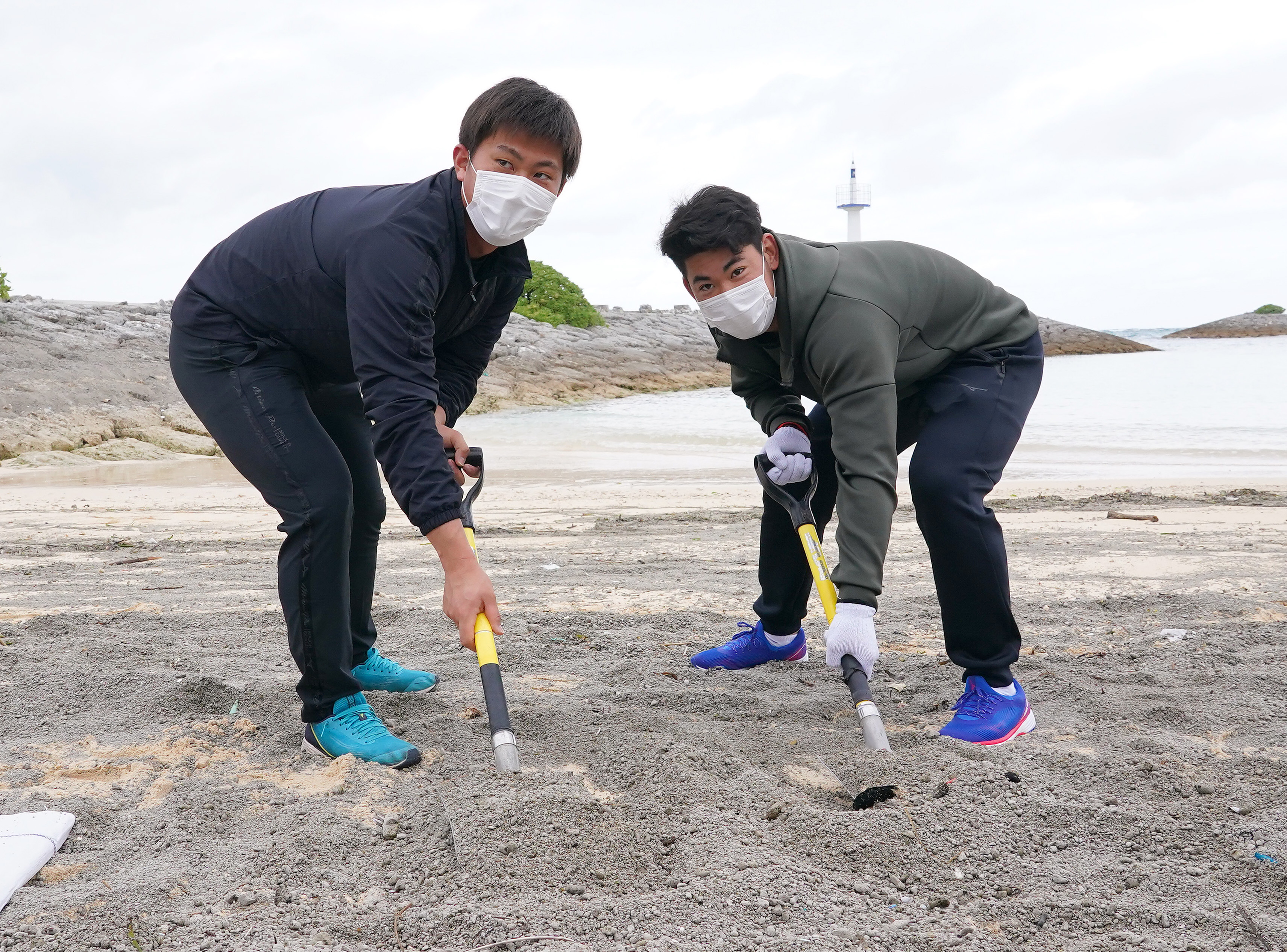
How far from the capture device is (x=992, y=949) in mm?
1684

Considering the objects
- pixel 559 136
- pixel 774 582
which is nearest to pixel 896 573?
pixel 774 582

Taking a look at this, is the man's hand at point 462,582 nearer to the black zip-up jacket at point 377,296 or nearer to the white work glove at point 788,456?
the black zip-up jacket at point 377,296

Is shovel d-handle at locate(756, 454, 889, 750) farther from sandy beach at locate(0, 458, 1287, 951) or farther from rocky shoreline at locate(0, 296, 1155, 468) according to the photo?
rocky shoreline at locate(0, 296, 1155, 468)

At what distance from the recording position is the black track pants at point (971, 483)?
107 inches

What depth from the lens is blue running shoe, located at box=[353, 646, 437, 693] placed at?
10.5 ft

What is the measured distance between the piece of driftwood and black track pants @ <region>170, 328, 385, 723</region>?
19.8ft

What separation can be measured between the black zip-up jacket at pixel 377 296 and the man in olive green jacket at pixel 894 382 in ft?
2.12

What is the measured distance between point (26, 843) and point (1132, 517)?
6.94m

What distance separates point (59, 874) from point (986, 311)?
293 cm

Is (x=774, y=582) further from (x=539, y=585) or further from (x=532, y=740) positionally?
(x=539, y=585)

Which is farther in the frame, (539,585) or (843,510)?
(539,585)

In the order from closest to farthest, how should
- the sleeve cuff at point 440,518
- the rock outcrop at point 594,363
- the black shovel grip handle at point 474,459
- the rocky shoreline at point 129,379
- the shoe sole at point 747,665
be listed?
1. the sleeve cuff at point 440,518
2. the black shovel grip handle at point 474,459
3. the shoe sole at point 747,665
4. the rocky shoreline at point 129,379
5. the rock outcrop at point 594,363

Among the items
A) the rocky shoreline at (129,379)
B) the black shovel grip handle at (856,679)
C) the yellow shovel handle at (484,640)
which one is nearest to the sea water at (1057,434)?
the rocky shoreline at (129,379)

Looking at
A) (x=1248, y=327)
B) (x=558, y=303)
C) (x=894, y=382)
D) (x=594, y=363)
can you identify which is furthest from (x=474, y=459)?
(x=1248, y=327)
